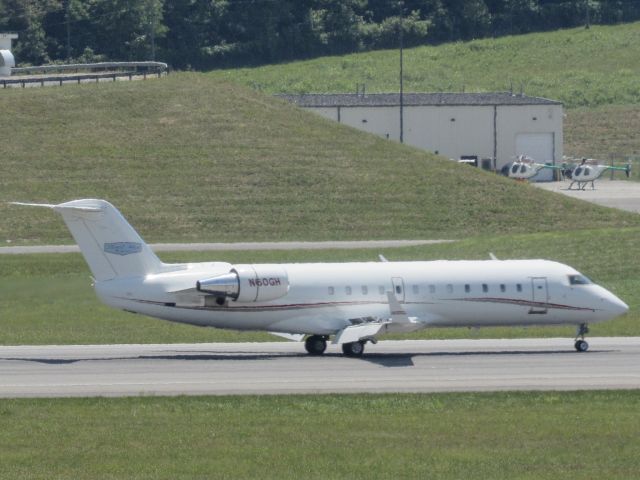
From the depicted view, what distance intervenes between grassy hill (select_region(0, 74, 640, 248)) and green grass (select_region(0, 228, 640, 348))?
1073 centimetres

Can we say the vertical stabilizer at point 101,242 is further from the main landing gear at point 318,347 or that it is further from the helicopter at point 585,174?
the helicopter at point 585,174

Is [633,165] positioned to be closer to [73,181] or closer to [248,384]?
[73,181]

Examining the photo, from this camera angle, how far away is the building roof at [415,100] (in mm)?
109688

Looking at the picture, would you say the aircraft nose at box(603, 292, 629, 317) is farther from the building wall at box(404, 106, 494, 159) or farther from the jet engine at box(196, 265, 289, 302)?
the building wall at box(404, 106, 494, 159)

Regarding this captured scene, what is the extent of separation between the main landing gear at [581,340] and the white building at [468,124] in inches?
2768

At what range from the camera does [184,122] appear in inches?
3538

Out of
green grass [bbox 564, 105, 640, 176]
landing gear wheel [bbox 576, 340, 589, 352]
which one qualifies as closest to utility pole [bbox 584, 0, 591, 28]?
green grass [bbox 564, 105, 640, 176]

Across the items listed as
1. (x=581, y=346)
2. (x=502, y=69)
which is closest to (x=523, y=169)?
(x=502, y=69)

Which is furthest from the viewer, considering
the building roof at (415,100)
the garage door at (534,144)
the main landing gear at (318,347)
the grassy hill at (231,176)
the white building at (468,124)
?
the garage door at (534,144)

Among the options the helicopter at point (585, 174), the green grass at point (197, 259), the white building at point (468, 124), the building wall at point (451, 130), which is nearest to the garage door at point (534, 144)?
the white building at point (468, 124)

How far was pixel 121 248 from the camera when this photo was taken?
3622 cm

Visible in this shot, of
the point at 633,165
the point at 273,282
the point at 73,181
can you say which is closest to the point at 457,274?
the point at 273,282

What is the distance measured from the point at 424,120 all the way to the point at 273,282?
73809 millimetres

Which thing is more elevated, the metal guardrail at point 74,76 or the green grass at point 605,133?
the metal guardrail at point 74,76
